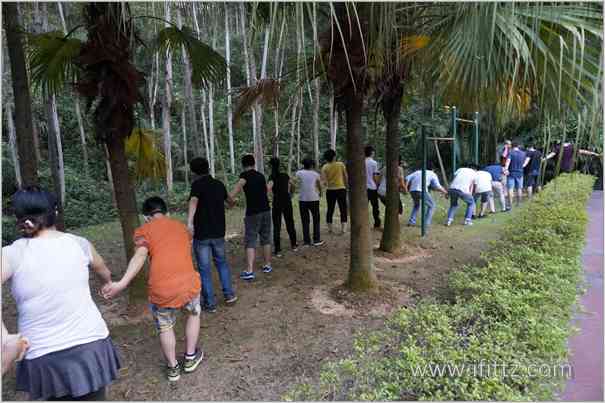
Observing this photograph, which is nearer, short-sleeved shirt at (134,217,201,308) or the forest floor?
short-sleeved shirt at (134,217,201,308)

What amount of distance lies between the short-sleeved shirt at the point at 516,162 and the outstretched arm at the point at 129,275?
941 centimetres

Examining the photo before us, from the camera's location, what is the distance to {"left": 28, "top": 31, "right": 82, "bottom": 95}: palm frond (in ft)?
14.1

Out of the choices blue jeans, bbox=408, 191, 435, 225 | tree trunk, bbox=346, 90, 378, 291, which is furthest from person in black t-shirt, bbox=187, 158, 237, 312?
blue jeans, bbox=408, 191, 435, 225

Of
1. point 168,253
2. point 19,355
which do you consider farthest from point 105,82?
point 19,355

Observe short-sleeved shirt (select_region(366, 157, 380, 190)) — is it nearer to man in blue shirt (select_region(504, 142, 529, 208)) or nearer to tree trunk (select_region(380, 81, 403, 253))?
tree trunk (select_region(380, 81, 403, 253))

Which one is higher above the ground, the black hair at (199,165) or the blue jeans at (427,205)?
the black hair at (199,165)

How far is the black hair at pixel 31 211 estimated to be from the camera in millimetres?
2096

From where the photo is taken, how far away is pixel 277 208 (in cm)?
644

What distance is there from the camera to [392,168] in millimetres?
6273

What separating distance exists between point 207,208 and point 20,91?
2.15 metres

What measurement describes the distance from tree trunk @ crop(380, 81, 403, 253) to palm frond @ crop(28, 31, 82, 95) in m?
3.87

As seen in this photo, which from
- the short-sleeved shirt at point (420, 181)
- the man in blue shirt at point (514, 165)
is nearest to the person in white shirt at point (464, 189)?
the short-sleeved shirt at point (420, 181)

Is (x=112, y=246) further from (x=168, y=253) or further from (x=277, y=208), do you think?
(x=168, y=253)

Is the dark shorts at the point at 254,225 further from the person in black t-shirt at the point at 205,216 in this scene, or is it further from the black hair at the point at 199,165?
the black hair at the point at 199,165
